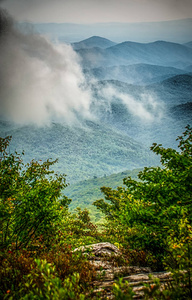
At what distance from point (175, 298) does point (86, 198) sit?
630 ft

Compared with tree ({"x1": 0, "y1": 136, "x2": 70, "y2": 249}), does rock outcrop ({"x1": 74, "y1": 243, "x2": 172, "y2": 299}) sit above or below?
below

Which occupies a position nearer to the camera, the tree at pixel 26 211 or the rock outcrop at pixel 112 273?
the rock outcrop at pixel 112 273

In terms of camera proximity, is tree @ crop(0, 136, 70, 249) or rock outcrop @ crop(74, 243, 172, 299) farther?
tree @ crop(0, 136, 70, 249)

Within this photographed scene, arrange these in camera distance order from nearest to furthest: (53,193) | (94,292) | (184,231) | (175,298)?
1. (175,298)
2. (184,231)
3. (94,292)
4. (53,193)

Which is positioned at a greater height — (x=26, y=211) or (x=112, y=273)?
(x=26, y=211)

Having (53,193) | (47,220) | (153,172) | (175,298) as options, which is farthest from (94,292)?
(153,172)

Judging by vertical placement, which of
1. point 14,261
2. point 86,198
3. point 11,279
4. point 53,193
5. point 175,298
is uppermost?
point 86,198

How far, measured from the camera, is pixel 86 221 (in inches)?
1447

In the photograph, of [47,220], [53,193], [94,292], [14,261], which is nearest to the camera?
[94,292]

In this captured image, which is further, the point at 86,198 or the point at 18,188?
the point at 86,198

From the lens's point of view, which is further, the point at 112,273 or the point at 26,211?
the point at 26,211

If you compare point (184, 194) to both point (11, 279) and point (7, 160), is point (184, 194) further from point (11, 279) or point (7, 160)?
point (7, 160)

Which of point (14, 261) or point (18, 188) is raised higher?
point (18, 188)

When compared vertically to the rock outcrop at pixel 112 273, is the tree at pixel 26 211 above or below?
above
